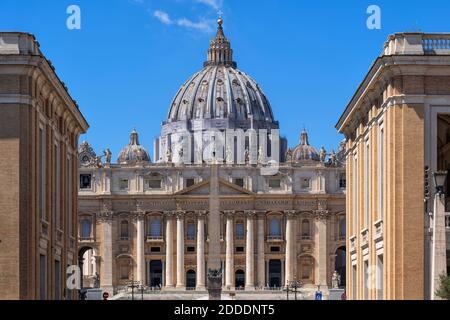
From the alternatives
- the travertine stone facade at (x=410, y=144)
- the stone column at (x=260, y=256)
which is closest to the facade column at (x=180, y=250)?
the stone column at (x=260, y=256)

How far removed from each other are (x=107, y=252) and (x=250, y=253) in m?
17.2

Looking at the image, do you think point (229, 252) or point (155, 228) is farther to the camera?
point (155, 228)

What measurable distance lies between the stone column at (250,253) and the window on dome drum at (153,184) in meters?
11.3

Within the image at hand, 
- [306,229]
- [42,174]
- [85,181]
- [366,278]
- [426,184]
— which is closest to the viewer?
[426,184]

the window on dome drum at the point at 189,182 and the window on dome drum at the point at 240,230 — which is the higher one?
the window on dome drum at the point at 189,182

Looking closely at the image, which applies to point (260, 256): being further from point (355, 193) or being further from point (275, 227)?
point (355, 193)

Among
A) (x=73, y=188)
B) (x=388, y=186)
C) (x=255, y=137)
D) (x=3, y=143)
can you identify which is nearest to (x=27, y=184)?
(x=3, y=143)

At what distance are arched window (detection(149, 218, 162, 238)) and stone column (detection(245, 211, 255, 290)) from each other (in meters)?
10.8

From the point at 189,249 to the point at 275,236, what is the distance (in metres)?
10.6

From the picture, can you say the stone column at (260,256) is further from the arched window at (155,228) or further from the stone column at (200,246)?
the arched window at (155,228)

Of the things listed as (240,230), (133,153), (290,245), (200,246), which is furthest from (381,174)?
(133,153)

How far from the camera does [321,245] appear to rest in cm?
14725

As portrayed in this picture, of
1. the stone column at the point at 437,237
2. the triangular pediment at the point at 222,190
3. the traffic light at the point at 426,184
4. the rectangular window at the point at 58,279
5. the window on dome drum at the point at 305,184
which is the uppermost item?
the window on dome drum at the point at 305,184

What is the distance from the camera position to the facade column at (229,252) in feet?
485
